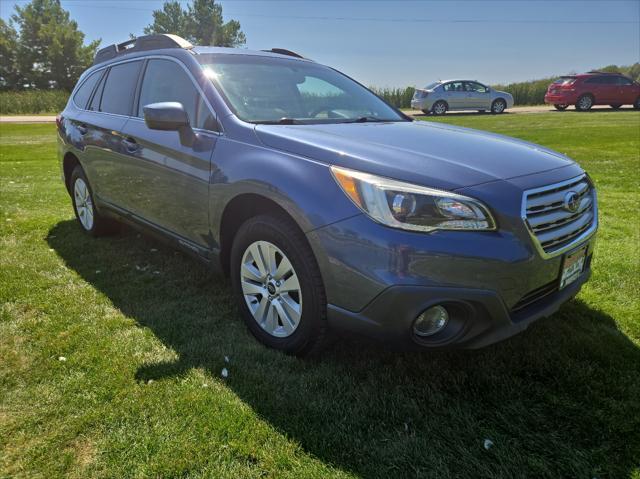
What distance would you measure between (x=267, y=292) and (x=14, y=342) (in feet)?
4.94

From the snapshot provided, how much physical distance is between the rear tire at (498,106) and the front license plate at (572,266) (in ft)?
72.9

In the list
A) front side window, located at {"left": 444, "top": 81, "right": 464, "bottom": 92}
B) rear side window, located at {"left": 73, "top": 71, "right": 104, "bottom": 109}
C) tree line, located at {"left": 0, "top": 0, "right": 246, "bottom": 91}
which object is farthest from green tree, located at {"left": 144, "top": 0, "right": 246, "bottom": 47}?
rear side window, located at {"left": 73, "top": 71, "right": 104, "bottom": 109}

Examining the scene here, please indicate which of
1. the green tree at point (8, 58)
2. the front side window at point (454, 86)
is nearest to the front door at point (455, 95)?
the front side window at point (454, 86)

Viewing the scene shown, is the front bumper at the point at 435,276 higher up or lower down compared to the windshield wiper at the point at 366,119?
lower down

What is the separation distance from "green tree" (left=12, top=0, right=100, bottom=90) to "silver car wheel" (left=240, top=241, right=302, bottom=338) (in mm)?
53422

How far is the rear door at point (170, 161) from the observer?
298cm

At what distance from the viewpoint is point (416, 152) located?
241 centimetres

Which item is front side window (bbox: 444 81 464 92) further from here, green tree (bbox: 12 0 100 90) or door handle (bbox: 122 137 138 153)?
green tree (bbox: 12 0 100 90)

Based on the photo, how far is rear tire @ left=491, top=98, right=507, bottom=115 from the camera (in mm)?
22969

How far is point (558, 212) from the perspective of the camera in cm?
237

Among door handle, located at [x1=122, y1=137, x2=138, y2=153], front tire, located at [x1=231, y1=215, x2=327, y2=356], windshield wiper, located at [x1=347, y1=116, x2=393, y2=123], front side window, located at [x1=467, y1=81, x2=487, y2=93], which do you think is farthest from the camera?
front side window, located at [x1=467, y1=81, x2=487, y2=93]

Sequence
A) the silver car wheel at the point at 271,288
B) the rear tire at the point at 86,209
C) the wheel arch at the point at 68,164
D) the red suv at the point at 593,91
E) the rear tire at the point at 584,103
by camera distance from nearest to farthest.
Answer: the silver car wheel at the point at 271,288
the rear tire at the point at 86,209
the wheel arch at the point at 68,164
the red suv at the point at 593,91
the rear tire at the point at 584,103

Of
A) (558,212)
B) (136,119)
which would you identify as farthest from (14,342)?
(558,212)

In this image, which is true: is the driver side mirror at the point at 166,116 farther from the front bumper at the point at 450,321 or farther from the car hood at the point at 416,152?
the front bumper at the point at 450,321
